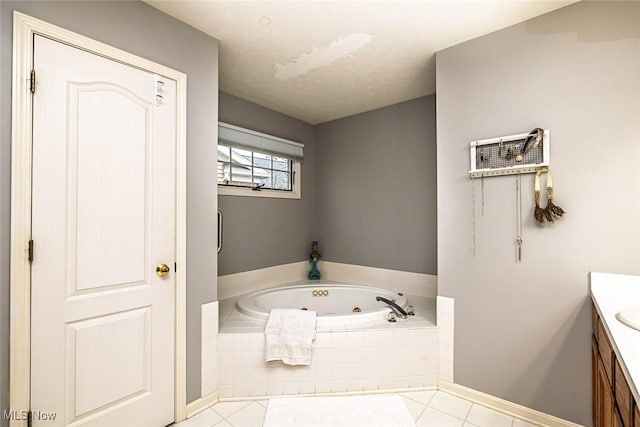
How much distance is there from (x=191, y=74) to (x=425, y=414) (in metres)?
2.60

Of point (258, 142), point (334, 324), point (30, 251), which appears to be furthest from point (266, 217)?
point (30, 251)

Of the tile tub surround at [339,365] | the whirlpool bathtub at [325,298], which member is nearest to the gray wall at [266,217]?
the whirlpool bathtub at [325,298]

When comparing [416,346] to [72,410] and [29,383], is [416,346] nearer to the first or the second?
[72,410]

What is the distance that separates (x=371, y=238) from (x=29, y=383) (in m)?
2.85

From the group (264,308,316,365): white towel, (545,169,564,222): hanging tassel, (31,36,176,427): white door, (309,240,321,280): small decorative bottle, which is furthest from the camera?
(309,240,321,280): small decorative bottle

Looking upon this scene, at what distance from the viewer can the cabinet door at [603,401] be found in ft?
3.88

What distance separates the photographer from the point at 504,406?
6.41 feet

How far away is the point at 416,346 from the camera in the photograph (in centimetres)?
221

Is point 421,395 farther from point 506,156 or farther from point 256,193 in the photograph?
point 256,193

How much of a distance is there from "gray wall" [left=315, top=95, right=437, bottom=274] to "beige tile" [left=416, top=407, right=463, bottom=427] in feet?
4.40

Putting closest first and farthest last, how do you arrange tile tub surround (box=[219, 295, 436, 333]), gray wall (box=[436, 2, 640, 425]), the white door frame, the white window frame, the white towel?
the white door frame → gray wall (box=[436, 2, 640, 425]) → the white towel → tile tub surround (box=[219, 295, 436, 333]) → the white window frame

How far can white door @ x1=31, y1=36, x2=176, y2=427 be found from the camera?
4.61 ft

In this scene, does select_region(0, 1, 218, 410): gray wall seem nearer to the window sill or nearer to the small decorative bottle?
the window sill

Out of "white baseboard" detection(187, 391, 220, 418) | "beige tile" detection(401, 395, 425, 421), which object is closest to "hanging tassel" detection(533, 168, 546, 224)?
"beige tile" detection(401, 395, 425, 421)
